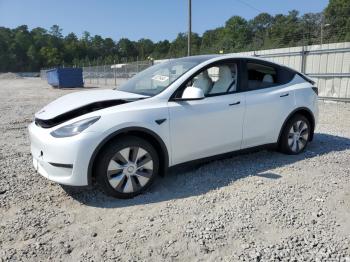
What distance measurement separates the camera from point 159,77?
4.40 meters

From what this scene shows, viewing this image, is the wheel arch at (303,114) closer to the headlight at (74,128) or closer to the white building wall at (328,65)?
the headlight at (74,128)

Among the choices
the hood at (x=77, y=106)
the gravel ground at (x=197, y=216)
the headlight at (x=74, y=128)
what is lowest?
the gravel ground at (x=197, y=216)

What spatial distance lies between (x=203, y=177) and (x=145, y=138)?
102 centimetres

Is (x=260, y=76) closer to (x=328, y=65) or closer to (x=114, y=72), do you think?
(x=328, y=65)

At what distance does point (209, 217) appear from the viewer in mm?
3301

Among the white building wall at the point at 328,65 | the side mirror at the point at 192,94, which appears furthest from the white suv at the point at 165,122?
the white building wall at the point at 328,65

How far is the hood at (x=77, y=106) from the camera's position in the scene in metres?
3.65

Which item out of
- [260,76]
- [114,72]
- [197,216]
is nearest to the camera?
[197,216]

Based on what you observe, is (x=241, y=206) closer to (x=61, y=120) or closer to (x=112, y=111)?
(x=112, y=111)

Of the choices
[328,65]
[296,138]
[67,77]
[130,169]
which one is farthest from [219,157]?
[67,77]

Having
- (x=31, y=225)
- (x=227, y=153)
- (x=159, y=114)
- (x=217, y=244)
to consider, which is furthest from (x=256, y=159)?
(x=31, y=225)

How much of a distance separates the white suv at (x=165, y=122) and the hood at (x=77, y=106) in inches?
0.4

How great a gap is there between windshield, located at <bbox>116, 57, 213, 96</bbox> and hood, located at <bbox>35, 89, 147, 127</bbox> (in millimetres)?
260

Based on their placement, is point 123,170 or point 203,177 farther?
point 203,177
